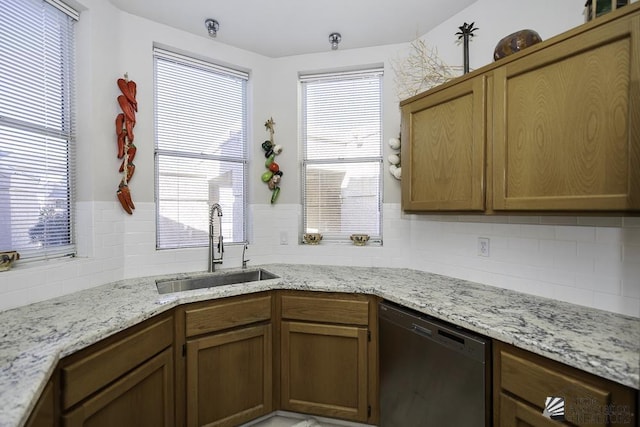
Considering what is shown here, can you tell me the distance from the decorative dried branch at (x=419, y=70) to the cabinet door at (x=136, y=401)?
2.31 metres

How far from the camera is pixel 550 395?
106 centimetres

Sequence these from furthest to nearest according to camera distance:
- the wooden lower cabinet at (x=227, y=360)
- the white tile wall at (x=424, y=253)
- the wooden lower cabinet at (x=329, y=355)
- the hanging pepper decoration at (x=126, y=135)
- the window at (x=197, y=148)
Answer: the window at (x=197, y=148) → the hanging pepper decoration at (x=126, y=135) → the wooden lower cabinet at (x=329, y=355) → the wooden lower cabinet at (x=227, y=360) → the white tile wall at (x=424, y=253)

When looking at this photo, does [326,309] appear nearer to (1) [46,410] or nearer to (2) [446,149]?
(2) [446,149]

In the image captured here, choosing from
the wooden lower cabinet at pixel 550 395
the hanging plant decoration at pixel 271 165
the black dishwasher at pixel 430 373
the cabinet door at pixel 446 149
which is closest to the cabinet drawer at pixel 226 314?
the black dishwasher at pixel 430 373

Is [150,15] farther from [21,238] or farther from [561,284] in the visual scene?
[561,284]

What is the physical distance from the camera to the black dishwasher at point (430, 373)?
128cm

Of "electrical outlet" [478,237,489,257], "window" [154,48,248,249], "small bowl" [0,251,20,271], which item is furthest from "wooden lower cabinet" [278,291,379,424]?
"small bowl" [0,251,20,271]

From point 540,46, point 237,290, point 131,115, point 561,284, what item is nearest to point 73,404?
point 237,290

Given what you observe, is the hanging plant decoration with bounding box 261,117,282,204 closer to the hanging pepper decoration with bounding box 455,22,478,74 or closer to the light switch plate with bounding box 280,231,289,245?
the light switch plate with bounding box 280,231,289,245

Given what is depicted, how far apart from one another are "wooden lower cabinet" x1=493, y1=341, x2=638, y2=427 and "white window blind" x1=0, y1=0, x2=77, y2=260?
228 centimetres

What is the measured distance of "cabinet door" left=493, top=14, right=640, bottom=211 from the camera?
3.59ft

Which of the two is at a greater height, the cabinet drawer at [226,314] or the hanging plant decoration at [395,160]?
the hanging plant decoration at [395,160]

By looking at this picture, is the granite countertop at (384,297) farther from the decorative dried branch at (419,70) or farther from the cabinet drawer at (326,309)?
the decorative dried branch at (419,70)

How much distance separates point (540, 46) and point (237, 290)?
1.89 meters
